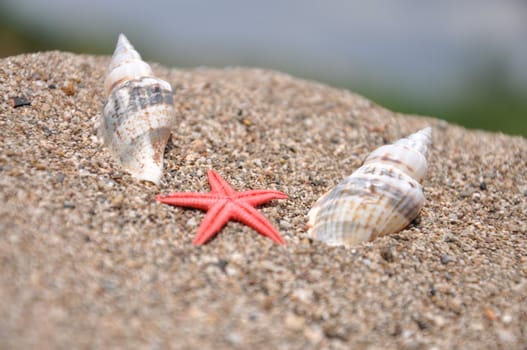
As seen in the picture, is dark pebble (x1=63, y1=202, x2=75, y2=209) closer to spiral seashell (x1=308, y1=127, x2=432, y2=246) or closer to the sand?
the sand

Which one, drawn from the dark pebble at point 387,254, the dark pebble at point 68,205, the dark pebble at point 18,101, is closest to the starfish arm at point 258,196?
the dark pebble at point 387,254

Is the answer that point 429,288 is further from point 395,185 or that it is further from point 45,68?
point 45,68

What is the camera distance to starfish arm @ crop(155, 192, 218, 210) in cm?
319

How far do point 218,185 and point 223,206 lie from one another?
0.91 ft

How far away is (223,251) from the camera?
293 cm

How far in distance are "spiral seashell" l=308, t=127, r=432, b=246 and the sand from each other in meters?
0.12

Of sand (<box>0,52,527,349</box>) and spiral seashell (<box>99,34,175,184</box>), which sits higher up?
spiral seashell (<box>99,34,175,184</box>)

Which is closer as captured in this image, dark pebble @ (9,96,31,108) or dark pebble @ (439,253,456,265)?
dark pebble @ (439,253,456,265)

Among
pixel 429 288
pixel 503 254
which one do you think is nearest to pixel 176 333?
pixel 429 288

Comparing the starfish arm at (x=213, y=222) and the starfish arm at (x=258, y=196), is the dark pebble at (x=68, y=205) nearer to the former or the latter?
the starfish arm at (x=213, y=222)

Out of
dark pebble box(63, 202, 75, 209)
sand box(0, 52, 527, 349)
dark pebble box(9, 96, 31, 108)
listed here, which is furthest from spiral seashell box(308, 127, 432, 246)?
dark pebble box(9, 96, 31, 108)

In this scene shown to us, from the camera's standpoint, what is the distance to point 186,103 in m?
4.92

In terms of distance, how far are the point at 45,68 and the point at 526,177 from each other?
192 inches

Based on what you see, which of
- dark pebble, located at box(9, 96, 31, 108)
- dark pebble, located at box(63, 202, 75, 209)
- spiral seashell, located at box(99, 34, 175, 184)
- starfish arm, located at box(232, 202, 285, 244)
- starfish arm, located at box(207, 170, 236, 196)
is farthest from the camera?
dark pebble, located at box(9, 96, 31, 108)
